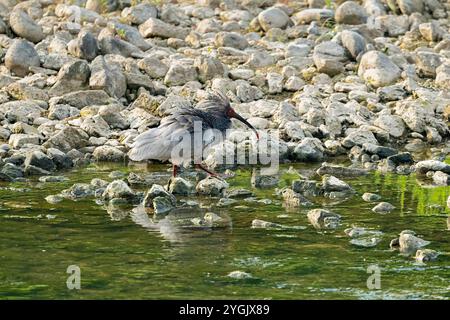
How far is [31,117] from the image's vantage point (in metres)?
20.6

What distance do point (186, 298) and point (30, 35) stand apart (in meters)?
14.8

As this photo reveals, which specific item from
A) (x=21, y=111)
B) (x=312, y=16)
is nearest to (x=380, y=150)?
(x=21, y=111)

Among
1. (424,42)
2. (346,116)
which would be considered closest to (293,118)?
(346,116)

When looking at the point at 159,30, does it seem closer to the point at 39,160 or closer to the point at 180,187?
the point at 39,160

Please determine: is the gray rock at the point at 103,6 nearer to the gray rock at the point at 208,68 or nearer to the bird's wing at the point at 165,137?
the gray rock at the point at 208,68

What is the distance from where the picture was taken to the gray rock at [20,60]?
74.2ft

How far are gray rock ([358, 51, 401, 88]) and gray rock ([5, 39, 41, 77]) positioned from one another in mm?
7011

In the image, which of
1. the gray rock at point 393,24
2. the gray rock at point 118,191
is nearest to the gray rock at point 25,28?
the gray rock at point 393,24

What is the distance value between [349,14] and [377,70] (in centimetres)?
407

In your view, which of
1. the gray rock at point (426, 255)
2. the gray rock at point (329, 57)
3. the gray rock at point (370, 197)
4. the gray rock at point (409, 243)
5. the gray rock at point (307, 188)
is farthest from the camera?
the gray rock at point (329, 57)

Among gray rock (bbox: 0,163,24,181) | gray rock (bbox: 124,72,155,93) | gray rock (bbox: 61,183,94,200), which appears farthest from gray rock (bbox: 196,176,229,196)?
gray rock (bbox: 124,72,155,93)

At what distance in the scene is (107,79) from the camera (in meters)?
21.6

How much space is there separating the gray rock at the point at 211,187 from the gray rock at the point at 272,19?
1074cm

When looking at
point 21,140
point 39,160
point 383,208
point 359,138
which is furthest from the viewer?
point 359,138
